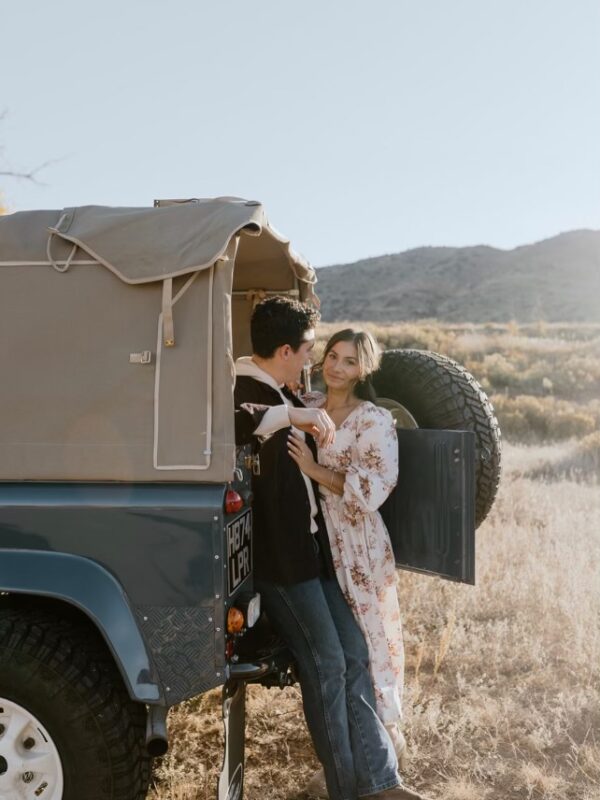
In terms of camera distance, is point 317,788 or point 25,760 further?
point 317,788

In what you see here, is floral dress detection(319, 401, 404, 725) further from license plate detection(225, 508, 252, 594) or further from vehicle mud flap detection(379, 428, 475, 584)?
license plate detection(225, 508, 252, 594)

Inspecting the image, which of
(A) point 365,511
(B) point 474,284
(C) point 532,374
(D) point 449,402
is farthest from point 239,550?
(B) point 474,284

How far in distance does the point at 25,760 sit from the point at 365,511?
163 centimetres

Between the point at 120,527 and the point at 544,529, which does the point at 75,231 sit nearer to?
the point at 120,527

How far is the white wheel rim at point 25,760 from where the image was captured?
2750mm

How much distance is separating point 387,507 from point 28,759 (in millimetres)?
1917

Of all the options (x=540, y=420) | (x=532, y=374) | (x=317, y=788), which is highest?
(x=532, y=374)

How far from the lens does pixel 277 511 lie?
3230 millimetres

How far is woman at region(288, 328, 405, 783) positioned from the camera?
3.51 meters

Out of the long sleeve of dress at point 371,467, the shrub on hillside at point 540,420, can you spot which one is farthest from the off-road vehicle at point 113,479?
the shrub on hillside at point 540,420

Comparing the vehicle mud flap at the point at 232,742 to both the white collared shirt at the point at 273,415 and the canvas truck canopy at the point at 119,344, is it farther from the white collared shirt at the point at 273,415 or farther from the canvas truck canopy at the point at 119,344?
the canvas truck canopy at the point at 119,344

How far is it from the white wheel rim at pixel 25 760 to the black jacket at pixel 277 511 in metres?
1.01

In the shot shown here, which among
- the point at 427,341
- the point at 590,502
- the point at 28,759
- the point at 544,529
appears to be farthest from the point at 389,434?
the point at 427,341

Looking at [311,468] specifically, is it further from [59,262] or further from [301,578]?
[59,262]
